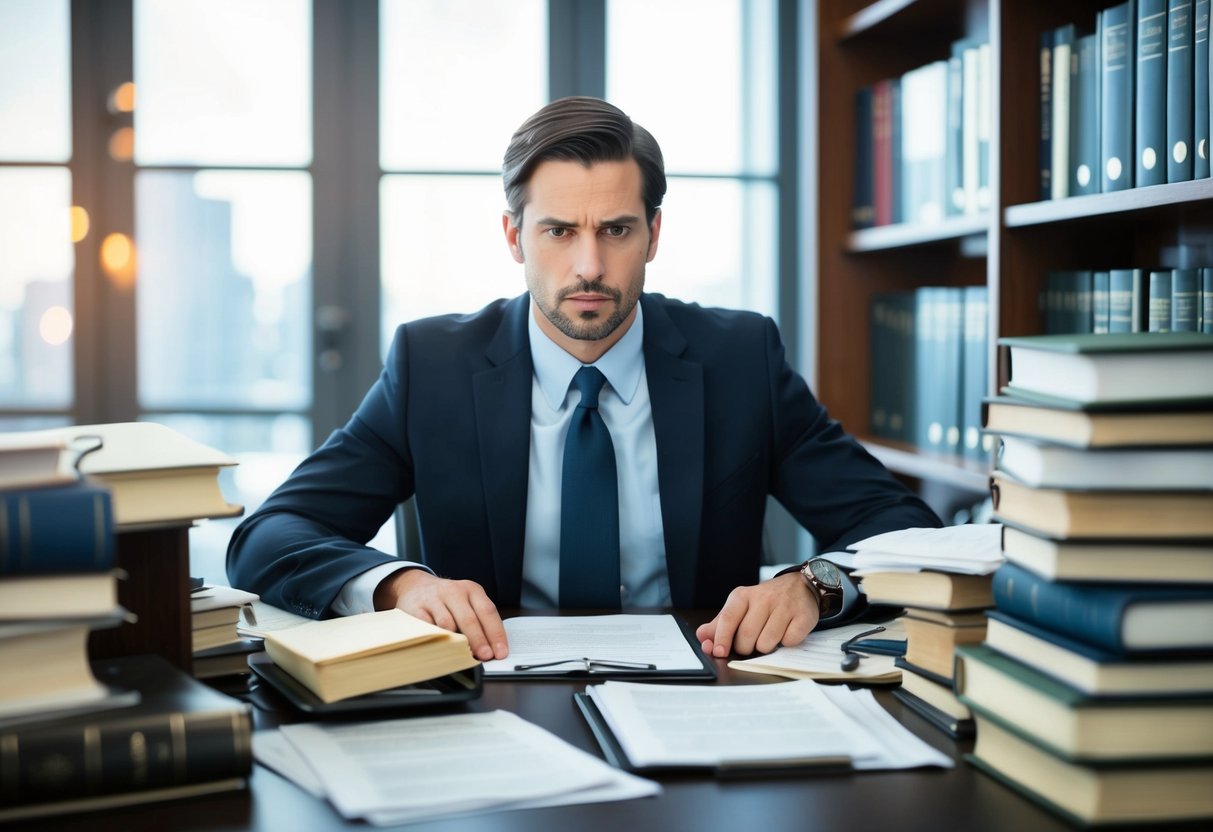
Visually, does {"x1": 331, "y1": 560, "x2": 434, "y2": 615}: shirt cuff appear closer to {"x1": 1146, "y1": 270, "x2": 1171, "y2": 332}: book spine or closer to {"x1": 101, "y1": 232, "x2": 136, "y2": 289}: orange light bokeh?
{"x1": 1146, "y1": 270, "x2": 1171, "y2": 332}: book spine

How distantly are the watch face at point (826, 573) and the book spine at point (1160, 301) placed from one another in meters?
0.76

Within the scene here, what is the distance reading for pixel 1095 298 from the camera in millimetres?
2068

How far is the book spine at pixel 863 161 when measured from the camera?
2932 mm

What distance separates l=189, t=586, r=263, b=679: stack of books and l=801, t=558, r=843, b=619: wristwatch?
653mm

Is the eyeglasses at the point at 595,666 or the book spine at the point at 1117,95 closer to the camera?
the eyeglasses at the point at 595,666

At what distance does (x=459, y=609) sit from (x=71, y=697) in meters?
0.51

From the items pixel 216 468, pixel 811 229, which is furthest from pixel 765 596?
pixel 811 229

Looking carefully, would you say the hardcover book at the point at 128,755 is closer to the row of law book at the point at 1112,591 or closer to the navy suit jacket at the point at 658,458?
the row of law book at the point at 1112,591

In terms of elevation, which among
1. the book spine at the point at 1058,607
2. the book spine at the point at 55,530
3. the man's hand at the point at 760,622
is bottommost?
the man's hand at the point at 760,622

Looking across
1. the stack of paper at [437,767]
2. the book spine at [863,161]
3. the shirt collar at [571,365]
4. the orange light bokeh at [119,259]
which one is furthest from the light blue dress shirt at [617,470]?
the orange light bokeh at [119,259]

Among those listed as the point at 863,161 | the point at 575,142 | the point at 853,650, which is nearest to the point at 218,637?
the point at 853,650

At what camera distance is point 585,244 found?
183 cm

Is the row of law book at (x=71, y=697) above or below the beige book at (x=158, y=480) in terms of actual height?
below

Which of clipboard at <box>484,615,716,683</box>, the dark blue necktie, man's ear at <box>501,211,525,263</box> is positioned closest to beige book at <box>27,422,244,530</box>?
clipboard at <box>484,615,716,683</box>
